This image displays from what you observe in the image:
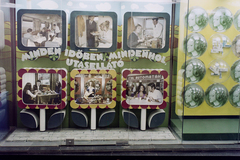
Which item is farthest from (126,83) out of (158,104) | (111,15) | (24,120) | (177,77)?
(24,120)

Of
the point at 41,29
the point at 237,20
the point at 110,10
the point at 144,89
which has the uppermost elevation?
the point at 110,10

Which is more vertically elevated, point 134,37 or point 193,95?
point 134,37

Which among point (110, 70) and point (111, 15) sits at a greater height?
point (111, 15)

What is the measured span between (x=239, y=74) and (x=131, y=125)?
1.98 metres

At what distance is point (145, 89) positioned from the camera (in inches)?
123

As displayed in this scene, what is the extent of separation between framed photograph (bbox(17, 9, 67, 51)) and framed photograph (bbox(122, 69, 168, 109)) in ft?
3.93

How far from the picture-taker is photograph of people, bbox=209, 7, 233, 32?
118 inches

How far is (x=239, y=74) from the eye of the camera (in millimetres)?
3057

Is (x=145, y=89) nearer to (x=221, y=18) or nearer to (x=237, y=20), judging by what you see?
(x=221, y=18)

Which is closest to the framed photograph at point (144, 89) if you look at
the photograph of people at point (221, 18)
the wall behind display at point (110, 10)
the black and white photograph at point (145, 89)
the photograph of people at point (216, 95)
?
the black and white photograph at point (145, 89)

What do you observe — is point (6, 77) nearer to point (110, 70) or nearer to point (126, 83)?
point (110, 70)

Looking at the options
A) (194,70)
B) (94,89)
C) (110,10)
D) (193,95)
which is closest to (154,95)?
(193,95)

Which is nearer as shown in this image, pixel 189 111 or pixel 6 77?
pixel 6 77

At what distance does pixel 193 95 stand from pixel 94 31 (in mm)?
1939
